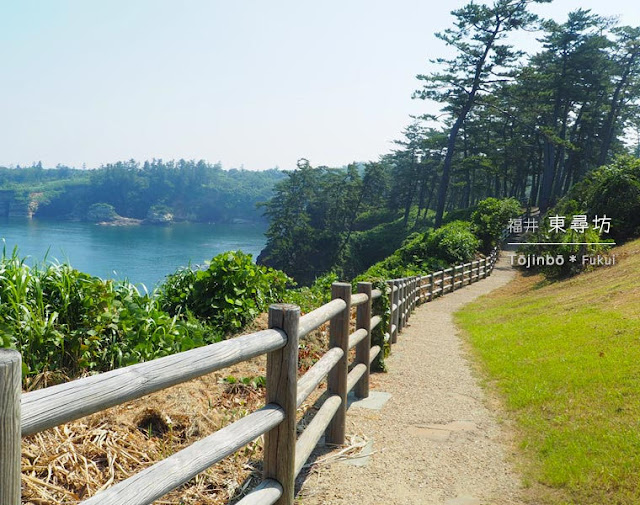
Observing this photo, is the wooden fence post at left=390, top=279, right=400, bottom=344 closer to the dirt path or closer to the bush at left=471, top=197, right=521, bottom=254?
the dirt path

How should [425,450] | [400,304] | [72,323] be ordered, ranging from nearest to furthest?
1. [72,323]
2. [425,450]
3. [400,304]

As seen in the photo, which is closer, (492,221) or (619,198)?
(619,198)

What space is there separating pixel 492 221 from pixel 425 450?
27223 millimetres

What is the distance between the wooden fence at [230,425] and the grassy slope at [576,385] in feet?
5.66

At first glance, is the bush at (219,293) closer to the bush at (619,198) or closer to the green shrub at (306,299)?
the green shrub at (306,299)

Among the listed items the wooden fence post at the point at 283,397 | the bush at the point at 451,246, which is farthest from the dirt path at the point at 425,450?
the bush at the point at 451,246

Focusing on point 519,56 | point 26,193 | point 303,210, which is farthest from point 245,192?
point 519,56

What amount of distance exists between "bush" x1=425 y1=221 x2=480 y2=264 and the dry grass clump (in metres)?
21.1

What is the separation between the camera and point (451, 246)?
25375 millimetres

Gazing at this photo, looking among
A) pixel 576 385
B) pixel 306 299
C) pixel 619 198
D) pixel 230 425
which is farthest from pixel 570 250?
pixel 230 425

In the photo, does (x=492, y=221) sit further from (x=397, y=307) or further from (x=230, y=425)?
(x=230, y=425)

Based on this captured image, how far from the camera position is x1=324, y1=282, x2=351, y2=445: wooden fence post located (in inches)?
185

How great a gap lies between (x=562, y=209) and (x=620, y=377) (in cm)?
2332

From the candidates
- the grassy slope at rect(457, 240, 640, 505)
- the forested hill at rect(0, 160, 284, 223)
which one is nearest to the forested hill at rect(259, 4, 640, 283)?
the grassy slope at rect(457, 240, 640, 505)
